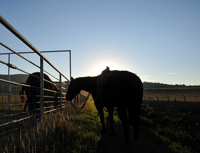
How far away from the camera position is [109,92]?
14.8ft

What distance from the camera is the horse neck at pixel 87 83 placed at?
6238 millimetres

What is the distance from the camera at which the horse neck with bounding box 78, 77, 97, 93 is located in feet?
20.5

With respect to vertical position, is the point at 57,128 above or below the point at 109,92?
below

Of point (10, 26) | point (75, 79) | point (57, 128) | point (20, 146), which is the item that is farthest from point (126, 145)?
point (75, 79)

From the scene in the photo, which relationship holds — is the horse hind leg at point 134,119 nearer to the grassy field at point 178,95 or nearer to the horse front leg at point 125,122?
the horse front leg at point 125,122

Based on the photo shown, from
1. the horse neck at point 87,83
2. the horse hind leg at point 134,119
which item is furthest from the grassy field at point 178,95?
the horse hind leg at point 134,119

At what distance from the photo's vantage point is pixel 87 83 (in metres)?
6.36

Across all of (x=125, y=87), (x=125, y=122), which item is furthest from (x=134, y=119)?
(x=125, y=87)

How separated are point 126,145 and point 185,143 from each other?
2.68 meters

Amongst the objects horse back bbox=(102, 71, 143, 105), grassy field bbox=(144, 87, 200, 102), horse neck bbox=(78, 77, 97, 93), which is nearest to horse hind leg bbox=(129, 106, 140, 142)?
horse back bbox=(102, 71, 143, 105)

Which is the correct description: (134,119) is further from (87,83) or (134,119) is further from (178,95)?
(178,95)

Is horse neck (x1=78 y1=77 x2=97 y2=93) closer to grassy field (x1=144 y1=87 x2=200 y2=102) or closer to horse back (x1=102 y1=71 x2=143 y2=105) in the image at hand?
horse back (x1=102 y1=71 x2=143 y2=105)

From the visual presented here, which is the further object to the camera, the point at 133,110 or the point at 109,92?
the point at 109,92

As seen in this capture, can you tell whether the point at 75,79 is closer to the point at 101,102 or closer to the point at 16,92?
the point at 101,102
